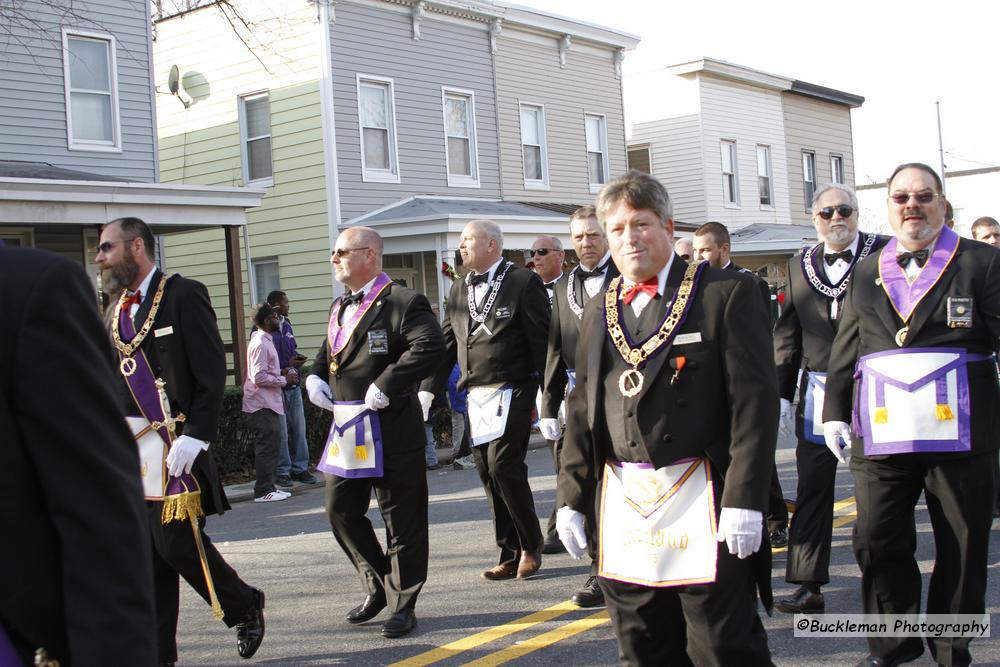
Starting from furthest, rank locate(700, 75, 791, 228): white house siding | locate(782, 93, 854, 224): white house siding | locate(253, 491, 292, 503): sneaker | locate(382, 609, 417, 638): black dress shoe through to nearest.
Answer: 1. locate(782, 93, 854, 224): white house siding
2. locate(700, 75, 791, 228): white house siding
3. locate(253, 491, 292, 503): sneaker
4. locate(382, 609, 417, 638): black dress shoe

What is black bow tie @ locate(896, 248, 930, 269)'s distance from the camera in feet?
15.4

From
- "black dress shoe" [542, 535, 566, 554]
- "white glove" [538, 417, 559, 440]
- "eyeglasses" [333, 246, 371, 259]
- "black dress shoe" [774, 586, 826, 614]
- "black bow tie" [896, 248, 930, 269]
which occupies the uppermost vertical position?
"eyeglasses" [333, 246, 371, 259]

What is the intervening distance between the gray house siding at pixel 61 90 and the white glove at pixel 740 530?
14.0 meters

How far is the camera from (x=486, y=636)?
225 inches

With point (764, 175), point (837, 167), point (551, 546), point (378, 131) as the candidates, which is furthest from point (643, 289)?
point (837, 167)

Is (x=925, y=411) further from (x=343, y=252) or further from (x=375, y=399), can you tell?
(x=343, y=252)

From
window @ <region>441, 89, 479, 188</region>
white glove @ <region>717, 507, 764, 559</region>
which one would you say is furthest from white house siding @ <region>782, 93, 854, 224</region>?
white glove @ <region>717, 507, 764, 559</region>

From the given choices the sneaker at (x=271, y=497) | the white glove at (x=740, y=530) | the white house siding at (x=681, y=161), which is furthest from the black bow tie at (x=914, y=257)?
the white house siding at (x=681, y=161)

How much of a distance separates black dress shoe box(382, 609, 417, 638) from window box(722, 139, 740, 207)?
25.2m

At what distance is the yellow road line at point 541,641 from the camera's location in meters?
5.29

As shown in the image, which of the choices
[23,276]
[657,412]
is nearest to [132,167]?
[657,412]

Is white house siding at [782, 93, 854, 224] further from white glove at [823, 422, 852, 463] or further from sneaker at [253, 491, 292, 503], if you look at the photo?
white glove at [823, 422, 852, 463]

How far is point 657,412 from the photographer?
3703 millimetres

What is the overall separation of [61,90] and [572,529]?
48.8ft
